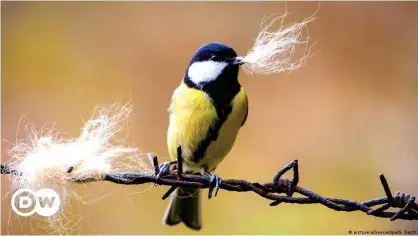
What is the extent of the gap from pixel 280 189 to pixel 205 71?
11.4 inches

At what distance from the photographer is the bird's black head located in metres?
0.95

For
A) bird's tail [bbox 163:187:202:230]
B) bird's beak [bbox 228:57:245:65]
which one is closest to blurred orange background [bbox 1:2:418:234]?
bird's tail [bbox 163:187:202:230]

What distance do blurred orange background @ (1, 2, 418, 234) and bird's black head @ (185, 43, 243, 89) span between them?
568mm

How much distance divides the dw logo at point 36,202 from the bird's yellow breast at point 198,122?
246 mm

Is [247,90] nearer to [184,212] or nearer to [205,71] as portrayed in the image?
[184,212]

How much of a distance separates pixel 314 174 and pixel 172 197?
20.6 inches

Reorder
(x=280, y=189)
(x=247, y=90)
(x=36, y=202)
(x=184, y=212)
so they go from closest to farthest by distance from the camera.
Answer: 1. (x=280, y=189)
2. (x=36, y=202)
3. (x=184, y=212)
4. (x=247, y=90)

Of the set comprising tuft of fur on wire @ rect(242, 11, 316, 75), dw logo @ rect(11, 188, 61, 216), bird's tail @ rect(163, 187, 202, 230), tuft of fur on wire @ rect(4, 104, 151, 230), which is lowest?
bird's tail @ rect(163, 187, 202, 230)

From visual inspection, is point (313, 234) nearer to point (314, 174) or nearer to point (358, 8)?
point (314, 174)

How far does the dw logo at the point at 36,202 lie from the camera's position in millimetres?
849

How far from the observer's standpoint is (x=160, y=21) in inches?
68.0

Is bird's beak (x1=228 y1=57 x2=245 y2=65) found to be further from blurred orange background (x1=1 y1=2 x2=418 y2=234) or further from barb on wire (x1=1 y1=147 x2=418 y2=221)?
blurred orange background (x1=1 y1=2 x2=418 y2=234)

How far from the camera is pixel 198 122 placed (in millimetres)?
960

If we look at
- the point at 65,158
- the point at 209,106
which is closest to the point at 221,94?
the point at 209,106
